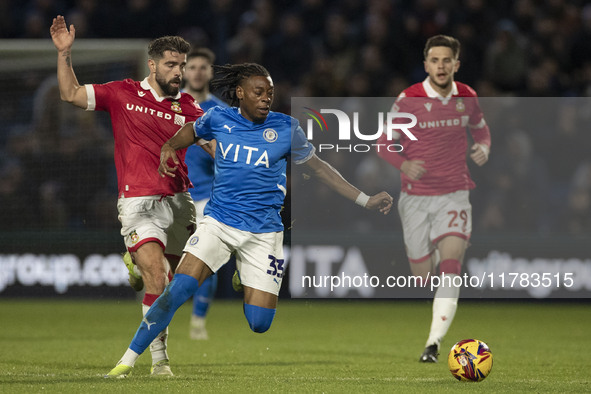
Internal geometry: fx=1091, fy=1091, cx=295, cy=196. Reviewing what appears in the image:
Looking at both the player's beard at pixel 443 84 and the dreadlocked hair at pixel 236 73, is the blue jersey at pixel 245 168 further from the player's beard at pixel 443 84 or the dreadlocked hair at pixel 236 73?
the player's beard at pixel 443 84


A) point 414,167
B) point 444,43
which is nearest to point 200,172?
point 414,167

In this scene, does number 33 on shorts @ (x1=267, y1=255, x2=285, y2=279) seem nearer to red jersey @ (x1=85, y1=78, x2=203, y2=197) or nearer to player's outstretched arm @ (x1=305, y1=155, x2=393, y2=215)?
player's outstretched arm @ (x1=305, y1=155, x2=393, y2=215)

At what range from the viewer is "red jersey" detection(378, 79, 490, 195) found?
9453 mm

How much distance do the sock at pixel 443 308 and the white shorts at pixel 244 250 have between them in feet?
6.21

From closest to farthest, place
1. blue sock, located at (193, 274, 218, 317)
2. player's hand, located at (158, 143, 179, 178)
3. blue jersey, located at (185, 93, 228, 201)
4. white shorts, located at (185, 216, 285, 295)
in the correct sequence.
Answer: player's hand, located at (158, 143, 179, 178)
white shorts, located at (185, 216, 285, 295)
blue jersey, located at (185, 93, 228, 201)
blue sock, located at (193, 274, 218, 317)

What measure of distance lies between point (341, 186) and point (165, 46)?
1.68m

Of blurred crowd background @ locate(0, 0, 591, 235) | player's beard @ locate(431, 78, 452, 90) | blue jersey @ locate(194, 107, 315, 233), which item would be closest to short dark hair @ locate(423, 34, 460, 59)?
player's beard @ locate(431, 78, 452, 90)

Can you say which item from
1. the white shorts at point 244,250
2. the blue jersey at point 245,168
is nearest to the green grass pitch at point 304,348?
the white shorts at point 244,250

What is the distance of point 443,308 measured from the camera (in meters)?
9.17

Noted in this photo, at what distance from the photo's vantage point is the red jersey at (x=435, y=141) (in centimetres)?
945

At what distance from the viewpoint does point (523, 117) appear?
1374cm

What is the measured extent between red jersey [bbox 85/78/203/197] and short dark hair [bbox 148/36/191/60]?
0.29 m

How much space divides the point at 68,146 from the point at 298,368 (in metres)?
7.66

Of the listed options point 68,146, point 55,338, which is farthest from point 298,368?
point 68,146
